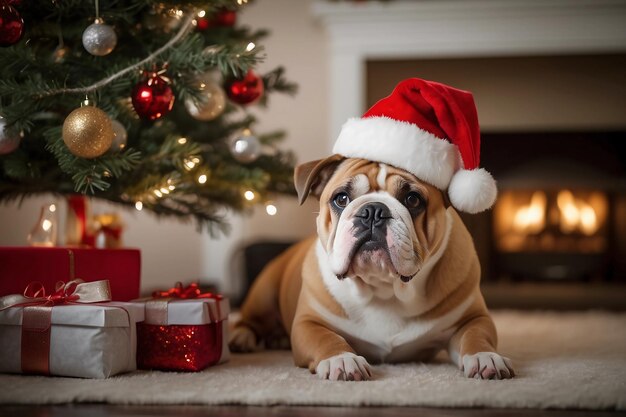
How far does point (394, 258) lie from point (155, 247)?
109 inches

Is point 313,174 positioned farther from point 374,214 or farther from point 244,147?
point 244,147

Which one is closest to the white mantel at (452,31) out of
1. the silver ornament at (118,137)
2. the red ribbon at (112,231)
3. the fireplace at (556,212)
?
the fireplace at (556,212)

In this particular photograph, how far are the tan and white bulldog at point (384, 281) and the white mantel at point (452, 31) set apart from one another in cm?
227

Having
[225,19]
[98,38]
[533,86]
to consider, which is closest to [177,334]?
[98,38]

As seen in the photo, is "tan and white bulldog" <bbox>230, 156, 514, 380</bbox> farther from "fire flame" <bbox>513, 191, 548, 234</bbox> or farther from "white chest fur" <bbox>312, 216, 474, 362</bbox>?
"fire flame" <bbox>513, 191, 548, 234</bbox>

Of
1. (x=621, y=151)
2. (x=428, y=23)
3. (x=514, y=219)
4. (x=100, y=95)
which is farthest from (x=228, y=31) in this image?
(x=621, y=151)

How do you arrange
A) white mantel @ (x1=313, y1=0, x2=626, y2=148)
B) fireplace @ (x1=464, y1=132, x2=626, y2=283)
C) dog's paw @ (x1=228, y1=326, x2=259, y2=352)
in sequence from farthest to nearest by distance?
fireplace @ (x1=464, y1=132, x2=626, y2=283) → white mantel @ (x1=313, y1=0, x2=626, y2=148) → dog's paw @ (x1=228, y1=326, x2=259, y2=352)

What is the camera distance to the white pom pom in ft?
4.78

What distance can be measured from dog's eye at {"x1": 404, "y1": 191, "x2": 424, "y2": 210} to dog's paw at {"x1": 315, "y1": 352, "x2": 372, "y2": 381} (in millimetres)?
345

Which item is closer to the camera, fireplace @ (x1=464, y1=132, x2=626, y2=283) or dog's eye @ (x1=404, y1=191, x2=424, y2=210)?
dog's eye @ (x1=404, y1=191, x2=424, y2=210)

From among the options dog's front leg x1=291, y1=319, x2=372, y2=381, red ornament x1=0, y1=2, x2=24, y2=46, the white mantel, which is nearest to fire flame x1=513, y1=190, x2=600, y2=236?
the white mantel

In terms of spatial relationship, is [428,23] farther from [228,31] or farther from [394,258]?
[394,258]

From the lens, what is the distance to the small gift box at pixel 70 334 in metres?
1.36

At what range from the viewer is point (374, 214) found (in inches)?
54.5
